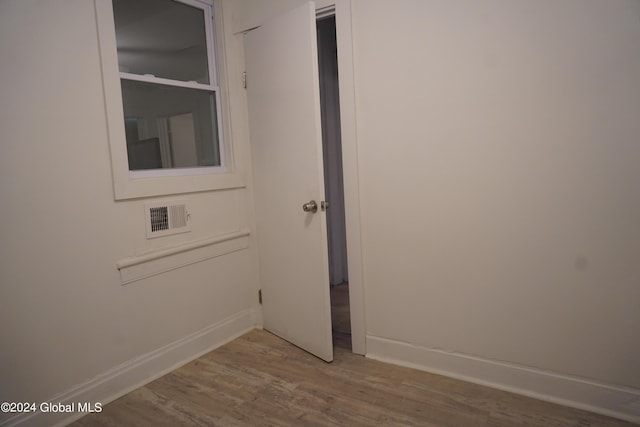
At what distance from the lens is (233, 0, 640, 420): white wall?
5.79ft

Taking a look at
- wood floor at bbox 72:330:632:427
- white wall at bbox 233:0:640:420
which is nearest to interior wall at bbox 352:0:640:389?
white wall at bbox 233:0:640:420

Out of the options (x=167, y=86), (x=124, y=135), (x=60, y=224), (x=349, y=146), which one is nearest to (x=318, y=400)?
(x=349, y=146)

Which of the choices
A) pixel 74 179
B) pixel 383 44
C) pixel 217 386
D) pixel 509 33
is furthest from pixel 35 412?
pixel 509 33

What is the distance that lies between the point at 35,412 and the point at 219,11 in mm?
2513

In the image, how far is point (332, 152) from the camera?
3.84 metres

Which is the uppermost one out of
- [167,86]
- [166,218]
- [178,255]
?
[167,86]

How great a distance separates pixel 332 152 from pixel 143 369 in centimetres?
237

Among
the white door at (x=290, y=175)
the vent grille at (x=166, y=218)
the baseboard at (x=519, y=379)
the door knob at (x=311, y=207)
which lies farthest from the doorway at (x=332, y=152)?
the vent grille at (x=166, y=218)

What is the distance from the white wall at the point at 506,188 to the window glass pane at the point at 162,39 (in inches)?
44.2

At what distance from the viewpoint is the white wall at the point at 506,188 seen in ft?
5.79

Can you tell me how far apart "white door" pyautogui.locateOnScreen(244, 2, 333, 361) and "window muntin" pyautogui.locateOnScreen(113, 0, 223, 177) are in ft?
1.00

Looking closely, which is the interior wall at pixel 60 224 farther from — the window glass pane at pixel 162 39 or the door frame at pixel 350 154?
the door frame at pixel 350 154

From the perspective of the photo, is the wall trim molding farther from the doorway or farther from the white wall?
the doorway

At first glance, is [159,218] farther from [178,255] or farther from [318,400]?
[318,400]
